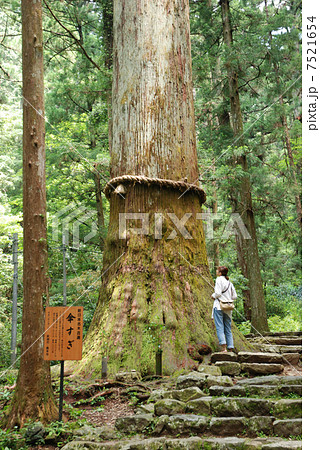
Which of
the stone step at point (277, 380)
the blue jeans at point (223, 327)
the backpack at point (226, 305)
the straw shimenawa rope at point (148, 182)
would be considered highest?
the straw shimenawa rope at point (148, 182)

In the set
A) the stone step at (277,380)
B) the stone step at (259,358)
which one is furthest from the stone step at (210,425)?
the stone step at (259,358)

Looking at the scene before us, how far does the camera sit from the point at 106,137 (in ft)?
51.8

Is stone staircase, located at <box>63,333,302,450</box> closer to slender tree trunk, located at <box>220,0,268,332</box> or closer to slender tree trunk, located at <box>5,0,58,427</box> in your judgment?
slender tree trunk, located at <box>5,0,58,427</box>

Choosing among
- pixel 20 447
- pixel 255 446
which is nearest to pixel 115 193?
pixel 20 447

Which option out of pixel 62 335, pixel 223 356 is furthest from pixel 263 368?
pixel 62 335

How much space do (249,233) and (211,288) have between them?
5622 mm

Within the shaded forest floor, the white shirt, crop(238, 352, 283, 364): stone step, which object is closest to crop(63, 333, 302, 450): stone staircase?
the shaded forest floor

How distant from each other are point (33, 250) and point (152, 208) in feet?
6.69

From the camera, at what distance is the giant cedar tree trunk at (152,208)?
4984mm

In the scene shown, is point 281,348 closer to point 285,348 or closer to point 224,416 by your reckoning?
point 285,348

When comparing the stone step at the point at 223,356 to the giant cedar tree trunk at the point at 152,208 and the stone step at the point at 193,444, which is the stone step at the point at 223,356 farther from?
the stone step at the point at 193,444

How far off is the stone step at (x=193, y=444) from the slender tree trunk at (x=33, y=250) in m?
0.77

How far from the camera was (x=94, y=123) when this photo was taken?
13.6m

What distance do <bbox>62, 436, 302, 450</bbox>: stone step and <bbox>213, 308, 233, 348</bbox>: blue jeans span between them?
2228 millimetres
